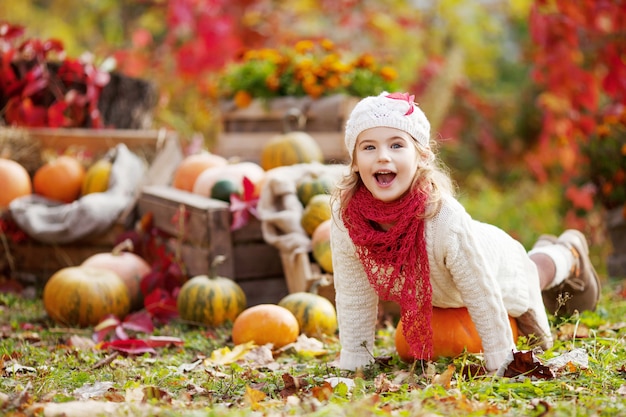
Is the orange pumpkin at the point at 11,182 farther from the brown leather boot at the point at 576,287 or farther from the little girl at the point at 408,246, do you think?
the brown leather boot at the point at 576,287

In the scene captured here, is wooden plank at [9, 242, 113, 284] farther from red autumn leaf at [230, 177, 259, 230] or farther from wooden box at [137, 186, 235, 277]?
red autumn leaf at [230, 177, 259, 230]

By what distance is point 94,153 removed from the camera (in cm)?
569

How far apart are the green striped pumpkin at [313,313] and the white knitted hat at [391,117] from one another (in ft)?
3.67

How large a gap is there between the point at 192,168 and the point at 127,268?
0.88 m

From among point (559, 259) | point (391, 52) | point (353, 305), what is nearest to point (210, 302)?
point (353, 305)

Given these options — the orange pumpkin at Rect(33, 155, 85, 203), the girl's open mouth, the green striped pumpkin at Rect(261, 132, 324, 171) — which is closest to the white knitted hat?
the girl's open mouth

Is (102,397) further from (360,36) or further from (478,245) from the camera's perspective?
(360,36)

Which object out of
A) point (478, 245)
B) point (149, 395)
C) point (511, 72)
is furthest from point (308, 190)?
point (511, 72)

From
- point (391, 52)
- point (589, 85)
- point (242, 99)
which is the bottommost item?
point (242, 99)

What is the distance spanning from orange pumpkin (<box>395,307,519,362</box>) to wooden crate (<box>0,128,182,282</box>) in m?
2.66

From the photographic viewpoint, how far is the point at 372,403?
2.36m

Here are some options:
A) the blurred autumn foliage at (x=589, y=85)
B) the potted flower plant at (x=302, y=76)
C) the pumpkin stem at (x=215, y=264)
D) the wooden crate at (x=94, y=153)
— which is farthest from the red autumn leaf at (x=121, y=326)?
the blurred autumn foliage at (x=589, y=85)

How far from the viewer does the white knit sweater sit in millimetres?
2877

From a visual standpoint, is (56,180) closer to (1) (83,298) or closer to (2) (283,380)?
(1) (83,298)
